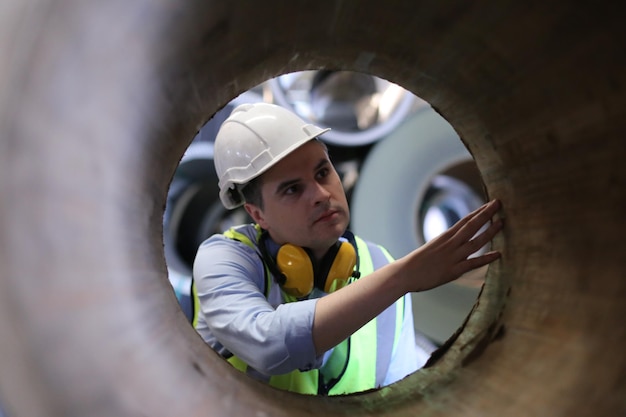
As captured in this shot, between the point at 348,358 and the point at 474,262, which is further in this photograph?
the point at 348,358

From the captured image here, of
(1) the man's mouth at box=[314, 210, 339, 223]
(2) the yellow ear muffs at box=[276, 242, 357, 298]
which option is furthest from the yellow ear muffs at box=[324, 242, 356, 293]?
(1) the man's mouth at box=[314, 210, 339, 223]

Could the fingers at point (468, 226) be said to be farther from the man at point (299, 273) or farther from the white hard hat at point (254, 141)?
the white hard hat at point (254, 141)

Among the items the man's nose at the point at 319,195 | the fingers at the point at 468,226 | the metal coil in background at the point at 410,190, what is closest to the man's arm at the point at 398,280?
the fingers at the point at 468,226

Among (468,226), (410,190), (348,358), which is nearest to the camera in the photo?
(468,226)

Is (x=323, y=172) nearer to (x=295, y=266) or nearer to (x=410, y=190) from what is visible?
(x=295, y=266)

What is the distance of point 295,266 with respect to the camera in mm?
909

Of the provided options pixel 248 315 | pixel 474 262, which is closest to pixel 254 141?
pixel 248 315

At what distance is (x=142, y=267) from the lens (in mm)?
436

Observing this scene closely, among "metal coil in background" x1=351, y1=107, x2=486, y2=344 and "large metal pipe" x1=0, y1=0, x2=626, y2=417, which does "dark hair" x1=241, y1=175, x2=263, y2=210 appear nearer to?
"large metal pipe" x1=0, y1=0, x2=626, y2=417

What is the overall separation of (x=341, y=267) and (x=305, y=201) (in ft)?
0.50

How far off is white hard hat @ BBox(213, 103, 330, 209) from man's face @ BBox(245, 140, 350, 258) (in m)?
0.02

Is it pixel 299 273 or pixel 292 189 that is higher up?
pixel 292 189

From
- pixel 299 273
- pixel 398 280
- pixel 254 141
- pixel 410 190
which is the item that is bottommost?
pixel 398 280

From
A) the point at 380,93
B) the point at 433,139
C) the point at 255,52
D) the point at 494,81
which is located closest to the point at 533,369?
the point at 494,81
